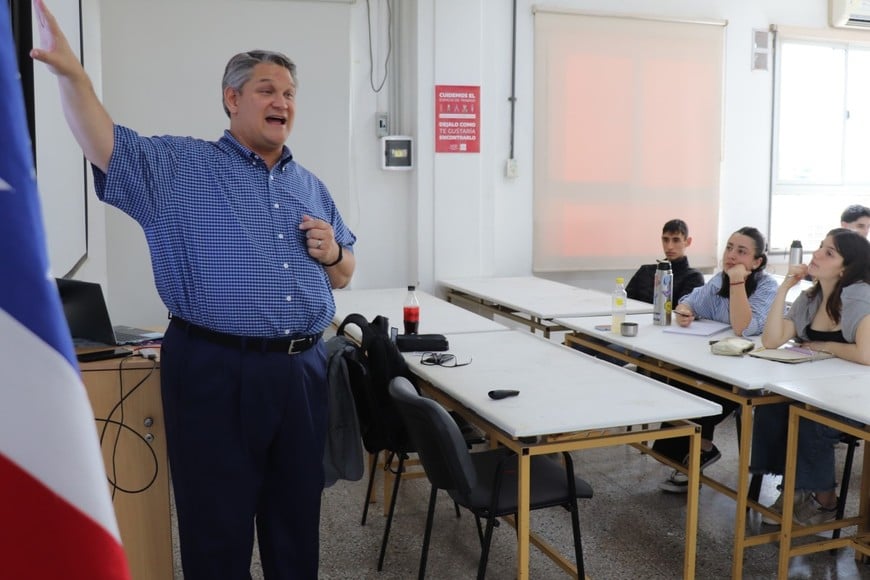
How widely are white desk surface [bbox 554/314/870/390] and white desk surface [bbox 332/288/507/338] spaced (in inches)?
21.0

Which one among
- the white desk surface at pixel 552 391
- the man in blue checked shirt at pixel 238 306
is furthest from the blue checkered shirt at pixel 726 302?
the man in blue checked shirt at pixel 238 306

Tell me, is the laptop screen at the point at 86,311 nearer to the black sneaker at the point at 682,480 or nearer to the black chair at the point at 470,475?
the black chair at the point at 470,475

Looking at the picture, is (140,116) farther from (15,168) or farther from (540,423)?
(15,168)

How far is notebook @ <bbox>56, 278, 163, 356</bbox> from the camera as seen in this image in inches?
89.3

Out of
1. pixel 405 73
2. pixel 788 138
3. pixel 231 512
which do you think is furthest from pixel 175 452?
pixel 788 138

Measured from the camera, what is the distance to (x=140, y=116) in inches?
192

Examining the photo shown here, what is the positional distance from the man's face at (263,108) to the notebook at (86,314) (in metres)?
0.66

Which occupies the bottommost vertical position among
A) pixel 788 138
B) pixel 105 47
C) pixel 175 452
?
pixel 175 452

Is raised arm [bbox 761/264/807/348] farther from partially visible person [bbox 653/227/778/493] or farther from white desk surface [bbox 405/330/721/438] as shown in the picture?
white desk surface [bbox 405/330/721/438]

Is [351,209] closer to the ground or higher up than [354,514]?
higher up

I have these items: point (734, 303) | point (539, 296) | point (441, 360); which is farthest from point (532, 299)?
point (441, 360)

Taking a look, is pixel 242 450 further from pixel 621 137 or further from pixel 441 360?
pixel 621 137

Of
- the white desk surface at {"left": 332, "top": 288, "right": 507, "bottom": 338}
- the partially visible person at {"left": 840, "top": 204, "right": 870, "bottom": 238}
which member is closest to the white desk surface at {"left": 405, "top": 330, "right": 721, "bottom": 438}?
the white desk surface at {"left": 332, "top": 288, "right": 507, "bottom": 338}

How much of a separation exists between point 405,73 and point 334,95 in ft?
1.63
